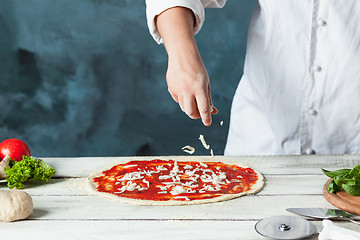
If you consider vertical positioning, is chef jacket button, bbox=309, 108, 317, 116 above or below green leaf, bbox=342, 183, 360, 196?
above

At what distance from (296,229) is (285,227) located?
0.08 feet

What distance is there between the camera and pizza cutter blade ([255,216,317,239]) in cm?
99

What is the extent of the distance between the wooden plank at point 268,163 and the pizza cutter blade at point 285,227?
0.38m

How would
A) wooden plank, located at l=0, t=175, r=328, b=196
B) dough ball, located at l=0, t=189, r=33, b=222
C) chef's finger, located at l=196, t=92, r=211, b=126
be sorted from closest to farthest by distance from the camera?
dough ball, located at l=0, t=189, r=33, b=222 → chef's finger, located at l=196, t=92, r=211, b=126 → wooden plank, located at l=0, t=175, r=328, b=196

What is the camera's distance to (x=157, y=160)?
1.54 m

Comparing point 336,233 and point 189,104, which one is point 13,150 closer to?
point 189,104

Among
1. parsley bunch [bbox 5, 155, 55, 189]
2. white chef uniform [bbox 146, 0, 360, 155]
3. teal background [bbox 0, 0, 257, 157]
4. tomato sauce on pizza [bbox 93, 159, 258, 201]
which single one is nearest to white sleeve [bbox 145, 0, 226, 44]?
white chef uniform [bbox 146, 0, 360, 155]

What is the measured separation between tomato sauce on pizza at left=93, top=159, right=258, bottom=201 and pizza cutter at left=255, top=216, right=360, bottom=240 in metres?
0.21

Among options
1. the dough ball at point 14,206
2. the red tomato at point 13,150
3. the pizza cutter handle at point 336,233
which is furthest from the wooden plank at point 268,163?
the pizza cutter handle at point 336,233

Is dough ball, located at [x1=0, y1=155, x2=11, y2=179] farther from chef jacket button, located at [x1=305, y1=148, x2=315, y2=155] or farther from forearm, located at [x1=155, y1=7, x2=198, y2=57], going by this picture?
chef jacket button, located at [x1=305, y1=148, x2=315, y2=155]

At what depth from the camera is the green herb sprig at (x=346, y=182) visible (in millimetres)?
1130

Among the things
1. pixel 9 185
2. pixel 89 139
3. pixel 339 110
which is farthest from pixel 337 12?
pixel 89 139

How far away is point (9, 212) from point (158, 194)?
14.2 inches

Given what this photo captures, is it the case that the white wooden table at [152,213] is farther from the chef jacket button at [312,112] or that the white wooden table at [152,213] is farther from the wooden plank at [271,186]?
the chef jacket button at [312,112]
